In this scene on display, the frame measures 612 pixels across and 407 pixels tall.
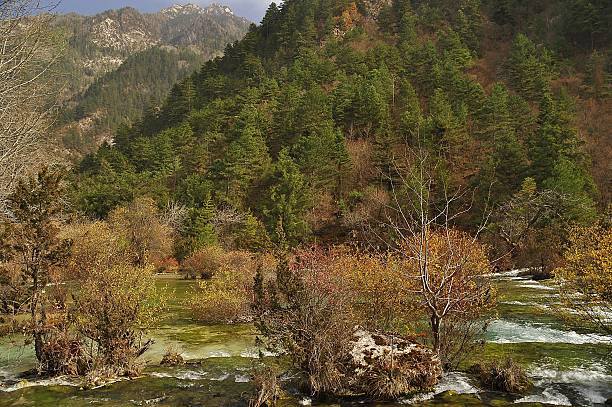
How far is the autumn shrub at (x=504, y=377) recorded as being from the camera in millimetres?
13219

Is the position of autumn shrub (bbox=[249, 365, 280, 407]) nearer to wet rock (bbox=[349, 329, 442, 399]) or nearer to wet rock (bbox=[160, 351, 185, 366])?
wet rock (bbox=[349, 329, 442, 399])

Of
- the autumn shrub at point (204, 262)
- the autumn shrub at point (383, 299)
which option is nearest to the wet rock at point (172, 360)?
the autumn shrub at point (383, 299)

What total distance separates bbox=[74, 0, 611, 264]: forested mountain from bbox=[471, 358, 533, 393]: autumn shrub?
711 inches

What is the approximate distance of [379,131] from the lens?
55344 millimetres

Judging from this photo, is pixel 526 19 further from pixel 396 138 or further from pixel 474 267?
pixel 474 267

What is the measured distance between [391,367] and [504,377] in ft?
10.3

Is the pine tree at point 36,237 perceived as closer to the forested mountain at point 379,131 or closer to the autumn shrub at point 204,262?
the forested mountain at point 379,131

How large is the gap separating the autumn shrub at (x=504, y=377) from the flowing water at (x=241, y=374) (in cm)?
29

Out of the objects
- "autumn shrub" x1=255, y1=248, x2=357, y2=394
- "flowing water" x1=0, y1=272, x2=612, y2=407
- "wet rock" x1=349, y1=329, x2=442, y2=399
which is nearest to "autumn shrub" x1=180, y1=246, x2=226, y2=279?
"flowing water" x1=0, y1=272, x2=612, y2=407

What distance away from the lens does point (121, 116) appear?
185 meters

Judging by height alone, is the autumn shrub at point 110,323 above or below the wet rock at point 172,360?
above

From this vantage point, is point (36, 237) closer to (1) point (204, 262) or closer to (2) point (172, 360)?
(2) point (172, 360)

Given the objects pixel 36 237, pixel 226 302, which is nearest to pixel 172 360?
pixel 36 237

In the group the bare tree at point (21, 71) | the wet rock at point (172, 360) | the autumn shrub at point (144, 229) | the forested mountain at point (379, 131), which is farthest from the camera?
the autumn shrub at point (144, 229)
